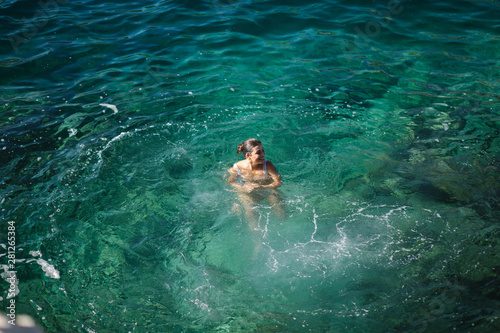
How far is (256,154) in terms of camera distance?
18.8 feet

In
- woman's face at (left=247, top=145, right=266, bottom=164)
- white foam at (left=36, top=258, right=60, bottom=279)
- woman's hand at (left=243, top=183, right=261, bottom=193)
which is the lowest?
white foam at (left=36, top=258, right=60, bottom=279)

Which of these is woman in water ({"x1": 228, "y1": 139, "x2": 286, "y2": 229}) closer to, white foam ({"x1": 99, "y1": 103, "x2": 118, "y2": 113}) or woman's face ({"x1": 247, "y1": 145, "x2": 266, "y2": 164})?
woman's face ({"x1": 247, "y1": 145, "x2": 266, "y2": 164})

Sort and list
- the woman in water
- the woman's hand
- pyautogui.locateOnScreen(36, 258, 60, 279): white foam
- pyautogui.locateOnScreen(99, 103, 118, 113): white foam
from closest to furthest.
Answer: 1. pyautogui.locateOnScreen(36, 258, 60, 279): white foam
2. the woman in water
3. the woman's hand
4. pyautogui.locateOnScreen(99, 103, 118, 113): white foam

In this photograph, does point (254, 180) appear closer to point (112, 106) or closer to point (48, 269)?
point (48, 269)

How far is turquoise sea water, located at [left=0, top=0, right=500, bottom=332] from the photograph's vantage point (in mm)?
4352

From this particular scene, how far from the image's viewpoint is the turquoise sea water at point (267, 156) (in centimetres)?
435

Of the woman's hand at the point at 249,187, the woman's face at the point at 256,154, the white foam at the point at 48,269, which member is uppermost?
the woman's face at the point at 256,154

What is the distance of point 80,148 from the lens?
6.93 meters

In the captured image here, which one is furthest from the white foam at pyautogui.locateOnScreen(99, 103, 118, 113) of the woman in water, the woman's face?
the woman's face

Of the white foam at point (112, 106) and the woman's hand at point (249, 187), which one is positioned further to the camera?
the white foam at point (112, 106)

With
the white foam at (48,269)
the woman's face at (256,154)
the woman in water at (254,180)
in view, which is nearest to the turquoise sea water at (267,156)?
the white foam at (48,269)

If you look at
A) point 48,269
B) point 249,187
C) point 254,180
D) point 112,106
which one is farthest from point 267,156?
point 48,269

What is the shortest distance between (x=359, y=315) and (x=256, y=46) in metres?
7.88

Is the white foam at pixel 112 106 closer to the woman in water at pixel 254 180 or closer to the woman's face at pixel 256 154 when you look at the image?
the woman in water at pixel 254 180
